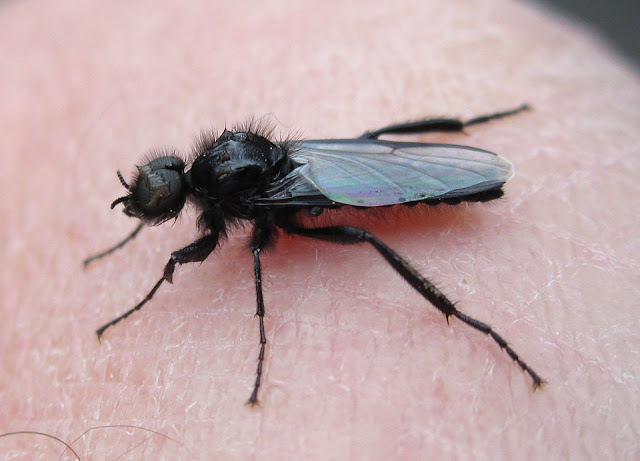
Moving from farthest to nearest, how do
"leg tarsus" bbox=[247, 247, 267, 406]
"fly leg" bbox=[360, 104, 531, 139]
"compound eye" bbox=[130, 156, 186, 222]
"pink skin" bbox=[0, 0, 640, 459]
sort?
1. "fly leg" bbox=[360, 104, 531, 139]
2. "compound eye" bbox=[130, 156, 186, 222]
3. "leg tarsus" bbox=[247, 247, 267, 406]
4. "pink skin" bbox=[0, 0, 640, 459]

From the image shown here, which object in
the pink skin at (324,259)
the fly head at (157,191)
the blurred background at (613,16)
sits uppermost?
the fly head at (157,191)

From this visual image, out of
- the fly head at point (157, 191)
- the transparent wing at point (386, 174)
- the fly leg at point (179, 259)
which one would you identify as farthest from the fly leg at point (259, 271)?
the fly head at point (157, 191)

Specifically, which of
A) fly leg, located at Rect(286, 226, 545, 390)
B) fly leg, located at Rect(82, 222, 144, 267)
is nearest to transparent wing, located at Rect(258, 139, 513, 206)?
fly leg, located at Rect(286, 226, 545, 390)

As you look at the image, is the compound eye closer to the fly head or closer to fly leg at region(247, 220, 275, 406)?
the fly head

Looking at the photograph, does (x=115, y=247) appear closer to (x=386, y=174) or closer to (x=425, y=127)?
(x=386, y=174)

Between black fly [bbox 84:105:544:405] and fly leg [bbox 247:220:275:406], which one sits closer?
fly leg [bbox 247:220:275:406]

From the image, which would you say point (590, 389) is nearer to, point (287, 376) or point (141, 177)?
point (287, 376)

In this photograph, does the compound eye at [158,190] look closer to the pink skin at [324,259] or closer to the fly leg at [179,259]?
the fly leg at [179,259]
